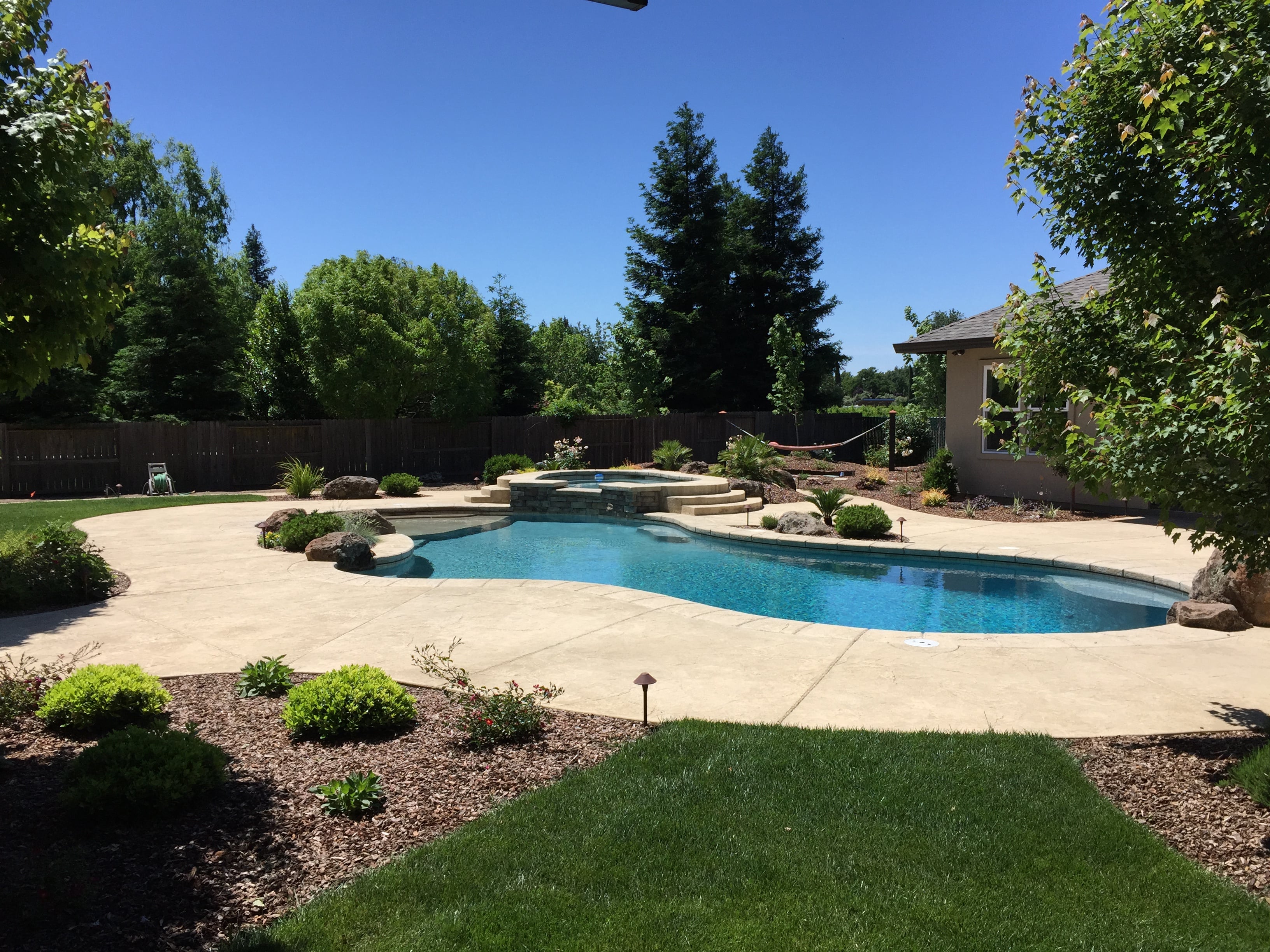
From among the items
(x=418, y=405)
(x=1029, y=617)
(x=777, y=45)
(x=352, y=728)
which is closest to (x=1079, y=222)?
(x=352, y=728)

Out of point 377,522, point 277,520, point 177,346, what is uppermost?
point 177,346

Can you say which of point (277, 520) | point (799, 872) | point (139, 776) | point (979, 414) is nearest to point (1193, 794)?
point (799, 872)

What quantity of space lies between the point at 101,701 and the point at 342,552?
18.5 feet

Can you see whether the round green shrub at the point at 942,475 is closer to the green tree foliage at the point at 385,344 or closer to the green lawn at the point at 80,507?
the green tree foliage at the point at 385,344

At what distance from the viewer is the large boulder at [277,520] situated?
11648 millimetres

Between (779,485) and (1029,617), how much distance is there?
955cm

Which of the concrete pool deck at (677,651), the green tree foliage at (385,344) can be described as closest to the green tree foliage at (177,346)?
the green tree foliage at (385,344)

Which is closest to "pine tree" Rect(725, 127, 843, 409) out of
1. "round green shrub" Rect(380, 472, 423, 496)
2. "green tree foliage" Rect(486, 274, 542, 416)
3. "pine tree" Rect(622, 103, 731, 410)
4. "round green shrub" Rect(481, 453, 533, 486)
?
"pine tree" Rect(622, 103, 731, 410)

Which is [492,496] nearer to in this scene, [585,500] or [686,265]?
[585,500]

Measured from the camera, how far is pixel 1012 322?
15.0 ft

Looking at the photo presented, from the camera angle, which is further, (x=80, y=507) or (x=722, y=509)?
(x=80, y=507)

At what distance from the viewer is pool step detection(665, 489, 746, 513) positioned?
49.6ft

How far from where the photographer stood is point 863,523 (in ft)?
37.9

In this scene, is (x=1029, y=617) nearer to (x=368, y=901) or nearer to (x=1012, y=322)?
(x=1012, y=322)
